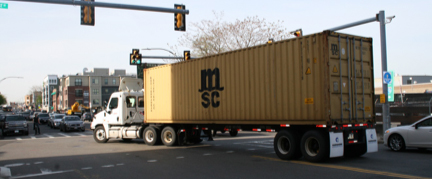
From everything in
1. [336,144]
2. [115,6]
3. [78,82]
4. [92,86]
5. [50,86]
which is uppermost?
[50,86]

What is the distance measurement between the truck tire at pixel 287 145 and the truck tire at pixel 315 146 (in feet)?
0.88

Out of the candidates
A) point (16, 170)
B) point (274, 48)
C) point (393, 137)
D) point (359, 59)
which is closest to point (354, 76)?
point (359, 59)

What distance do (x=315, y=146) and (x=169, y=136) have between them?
308 inches

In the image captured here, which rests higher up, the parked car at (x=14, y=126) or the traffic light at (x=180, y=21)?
the traffic light at (x=180, y=21)

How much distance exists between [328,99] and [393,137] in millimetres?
4610

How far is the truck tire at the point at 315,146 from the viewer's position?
10281 millimetres

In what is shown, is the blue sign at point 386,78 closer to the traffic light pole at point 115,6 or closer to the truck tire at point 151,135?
the traffic light pole at point 115,6

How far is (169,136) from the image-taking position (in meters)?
16.6

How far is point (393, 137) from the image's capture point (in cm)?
1302

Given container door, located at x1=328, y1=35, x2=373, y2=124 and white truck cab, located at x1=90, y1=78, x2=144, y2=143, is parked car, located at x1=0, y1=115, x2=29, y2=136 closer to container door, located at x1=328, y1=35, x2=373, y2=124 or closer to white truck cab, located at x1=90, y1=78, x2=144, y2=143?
white truck cab, located at x1=90, y1=78, x2=144, y2=143

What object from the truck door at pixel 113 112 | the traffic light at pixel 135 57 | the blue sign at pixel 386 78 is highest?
the traffic light at pixel 135 57

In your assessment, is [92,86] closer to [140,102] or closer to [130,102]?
[140,102]

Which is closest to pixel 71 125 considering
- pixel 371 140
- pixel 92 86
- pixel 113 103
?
pixel 113 103

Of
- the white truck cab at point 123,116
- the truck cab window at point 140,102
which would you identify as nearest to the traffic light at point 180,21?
the white truck cab at point 123,116
